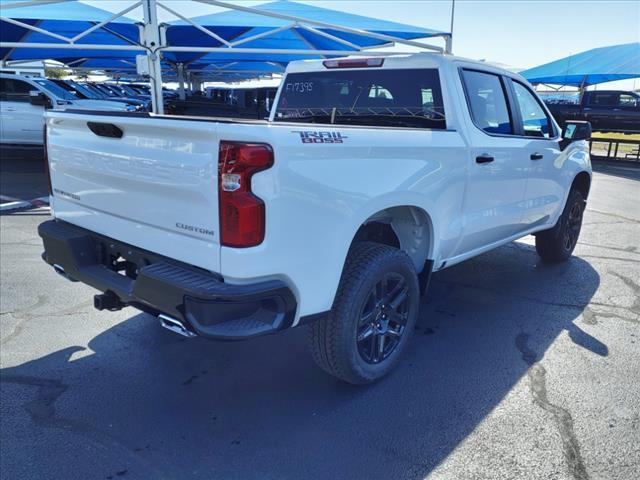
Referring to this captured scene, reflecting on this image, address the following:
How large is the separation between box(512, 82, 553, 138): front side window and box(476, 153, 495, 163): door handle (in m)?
0.94

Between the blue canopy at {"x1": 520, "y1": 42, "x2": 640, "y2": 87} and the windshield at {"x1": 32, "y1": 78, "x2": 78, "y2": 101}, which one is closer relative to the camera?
the windshield at {"x1": 32, "y1": 78, "x2": 78, "y2": 101}

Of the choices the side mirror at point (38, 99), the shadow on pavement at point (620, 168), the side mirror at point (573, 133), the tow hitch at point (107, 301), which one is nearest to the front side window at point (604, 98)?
the shadow on pavement at point (620, 168)

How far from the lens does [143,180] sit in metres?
2.65

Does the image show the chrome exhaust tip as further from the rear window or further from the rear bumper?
the rear window

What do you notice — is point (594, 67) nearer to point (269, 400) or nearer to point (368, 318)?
point (368, 318)

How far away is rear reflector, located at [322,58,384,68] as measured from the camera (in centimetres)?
395

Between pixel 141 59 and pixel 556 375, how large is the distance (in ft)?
22.4

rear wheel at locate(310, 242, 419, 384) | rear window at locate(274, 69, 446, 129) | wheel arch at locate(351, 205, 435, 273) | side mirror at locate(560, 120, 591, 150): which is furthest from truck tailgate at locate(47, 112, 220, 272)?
side mirror at locate(560, 120, 591, 150)

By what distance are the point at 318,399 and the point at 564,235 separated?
3823 millimetres

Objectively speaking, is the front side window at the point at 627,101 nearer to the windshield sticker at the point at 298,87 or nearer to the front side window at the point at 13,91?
the windshield sticker at the point at 298,87

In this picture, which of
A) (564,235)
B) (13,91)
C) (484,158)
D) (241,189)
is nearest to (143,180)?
(241,189)

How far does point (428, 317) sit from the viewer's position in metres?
4.31

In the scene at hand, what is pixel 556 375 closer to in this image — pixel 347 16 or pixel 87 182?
pixel 87 182

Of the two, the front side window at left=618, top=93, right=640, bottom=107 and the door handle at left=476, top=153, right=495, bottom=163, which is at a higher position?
the front side window at left=618, top=93, right=640, bottom=107
